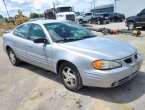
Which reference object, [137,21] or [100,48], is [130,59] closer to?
[100,48]

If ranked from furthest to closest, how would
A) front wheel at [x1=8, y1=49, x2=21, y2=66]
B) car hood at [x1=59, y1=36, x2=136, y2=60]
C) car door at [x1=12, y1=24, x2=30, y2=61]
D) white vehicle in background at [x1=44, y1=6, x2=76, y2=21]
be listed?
white vehicle in background at [x1=44, y1=6, x2=76, y2=21]
front wheel at [x1=8, y1=49, x2=21, y2=66]
car door at [x1=12, y1=24, x2=30, y2=61]
car hood at [x1=59, y1=36, x2=136, y2=60]

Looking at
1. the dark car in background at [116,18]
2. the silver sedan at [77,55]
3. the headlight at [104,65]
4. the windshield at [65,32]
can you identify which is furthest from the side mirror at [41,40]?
the dark car in background at [116,18]

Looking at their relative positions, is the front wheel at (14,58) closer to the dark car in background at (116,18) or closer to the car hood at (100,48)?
the car hood at (100,48)

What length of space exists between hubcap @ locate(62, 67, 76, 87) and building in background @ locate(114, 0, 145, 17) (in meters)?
→ 30.7

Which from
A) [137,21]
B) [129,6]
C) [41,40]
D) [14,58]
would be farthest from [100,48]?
[129,6]

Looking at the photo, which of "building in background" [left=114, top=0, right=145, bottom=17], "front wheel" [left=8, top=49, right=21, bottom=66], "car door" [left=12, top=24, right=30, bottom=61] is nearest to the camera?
"car door" [left=12, top=24, right=30, bottom=61]

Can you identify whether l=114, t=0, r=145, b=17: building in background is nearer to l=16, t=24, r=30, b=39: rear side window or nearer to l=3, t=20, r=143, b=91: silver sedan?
l=16, t=24, r=30, b=39: rear side window

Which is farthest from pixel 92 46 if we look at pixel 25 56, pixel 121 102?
pixel 25 56

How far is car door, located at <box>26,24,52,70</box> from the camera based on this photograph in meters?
5.36

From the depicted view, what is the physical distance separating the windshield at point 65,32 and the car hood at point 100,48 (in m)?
0.31

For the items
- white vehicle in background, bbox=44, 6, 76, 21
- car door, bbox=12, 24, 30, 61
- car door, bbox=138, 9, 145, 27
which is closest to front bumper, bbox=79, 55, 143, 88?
car door, bbox=12, 24, 30, 61

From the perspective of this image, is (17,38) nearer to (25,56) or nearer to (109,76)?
(25,56)

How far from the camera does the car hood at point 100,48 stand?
14.5 ft

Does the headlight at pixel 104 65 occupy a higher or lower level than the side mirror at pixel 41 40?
lower
